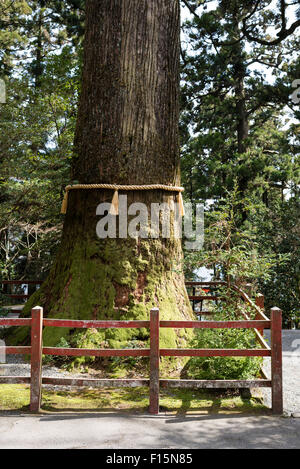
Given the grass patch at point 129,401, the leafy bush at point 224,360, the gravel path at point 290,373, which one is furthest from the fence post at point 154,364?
the gravel path at point 290,373

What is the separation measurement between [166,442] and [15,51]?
18.7m

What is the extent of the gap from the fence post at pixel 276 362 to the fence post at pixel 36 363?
87.9 inches

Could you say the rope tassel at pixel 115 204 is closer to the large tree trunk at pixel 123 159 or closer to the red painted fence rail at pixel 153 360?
the large tree trunk at pixel 123 159

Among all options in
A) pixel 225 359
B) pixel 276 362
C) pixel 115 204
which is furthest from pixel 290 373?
pixel 115 204

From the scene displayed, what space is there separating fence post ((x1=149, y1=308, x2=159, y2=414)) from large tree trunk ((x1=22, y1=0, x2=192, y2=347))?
1.23 metres

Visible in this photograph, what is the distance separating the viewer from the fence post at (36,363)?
4.34 m

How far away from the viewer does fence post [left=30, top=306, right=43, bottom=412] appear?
4344 millimetres

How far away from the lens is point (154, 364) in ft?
14.5

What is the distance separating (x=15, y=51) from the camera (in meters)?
18.9

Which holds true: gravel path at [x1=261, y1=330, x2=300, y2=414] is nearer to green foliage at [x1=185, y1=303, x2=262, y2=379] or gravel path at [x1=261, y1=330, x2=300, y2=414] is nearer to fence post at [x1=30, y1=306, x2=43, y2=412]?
green foliage at [x1=185, y1=303, x2=262, y2=379]

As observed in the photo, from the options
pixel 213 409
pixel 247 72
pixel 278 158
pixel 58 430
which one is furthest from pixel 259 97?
pixel 58 430

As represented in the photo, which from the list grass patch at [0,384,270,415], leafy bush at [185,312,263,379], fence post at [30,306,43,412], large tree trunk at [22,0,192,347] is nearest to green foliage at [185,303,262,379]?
leafy bush at [185,312,263,379]

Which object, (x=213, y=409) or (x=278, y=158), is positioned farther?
(x=278, y=158)

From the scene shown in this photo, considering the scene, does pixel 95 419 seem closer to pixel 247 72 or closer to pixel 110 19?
pixel 110 19
